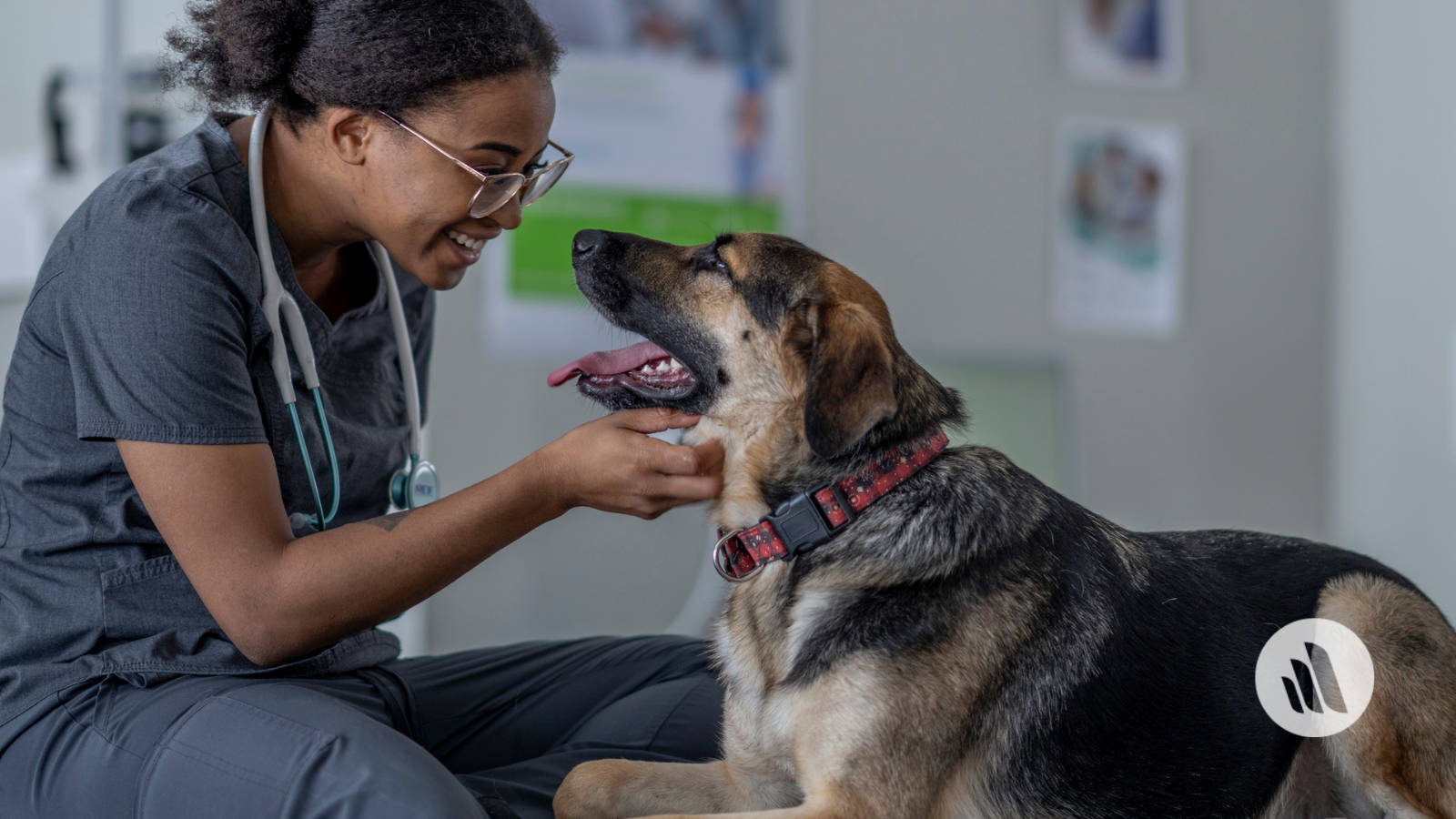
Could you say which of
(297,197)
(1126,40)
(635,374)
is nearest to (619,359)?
(635,374)

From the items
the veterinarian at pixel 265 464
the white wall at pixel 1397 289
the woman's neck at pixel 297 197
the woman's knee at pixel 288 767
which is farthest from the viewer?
the white wall at pixel 1397 289

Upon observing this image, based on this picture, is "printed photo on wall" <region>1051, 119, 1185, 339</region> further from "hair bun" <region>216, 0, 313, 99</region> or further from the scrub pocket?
the scrub pocket

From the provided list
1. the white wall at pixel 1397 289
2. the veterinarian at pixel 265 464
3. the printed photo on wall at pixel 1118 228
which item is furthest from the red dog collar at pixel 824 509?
the white wall at pixel 1397 289

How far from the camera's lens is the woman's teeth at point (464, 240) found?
6.40 ft

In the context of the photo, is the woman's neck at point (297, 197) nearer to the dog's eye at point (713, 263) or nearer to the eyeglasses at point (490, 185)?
the eyeglasses at point (490, 185)

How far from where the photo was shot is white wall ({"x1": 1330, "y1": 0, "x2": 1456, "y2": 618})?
435cm

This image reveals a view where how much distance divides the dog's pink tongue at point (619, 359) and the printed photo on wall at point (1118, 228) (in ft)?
9.07

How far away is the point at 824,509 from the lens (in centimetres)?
170

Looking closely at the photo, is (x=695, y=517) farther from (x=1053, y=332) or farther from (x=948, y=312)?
(x=1053, y=332)

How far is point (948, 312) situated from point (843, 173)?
1.97 ft

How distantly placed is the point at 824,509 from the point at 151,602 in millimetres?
922

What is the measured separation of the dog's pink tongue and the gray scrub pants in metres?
0.58

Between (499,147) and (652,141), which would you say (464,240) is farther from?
(652,141)
